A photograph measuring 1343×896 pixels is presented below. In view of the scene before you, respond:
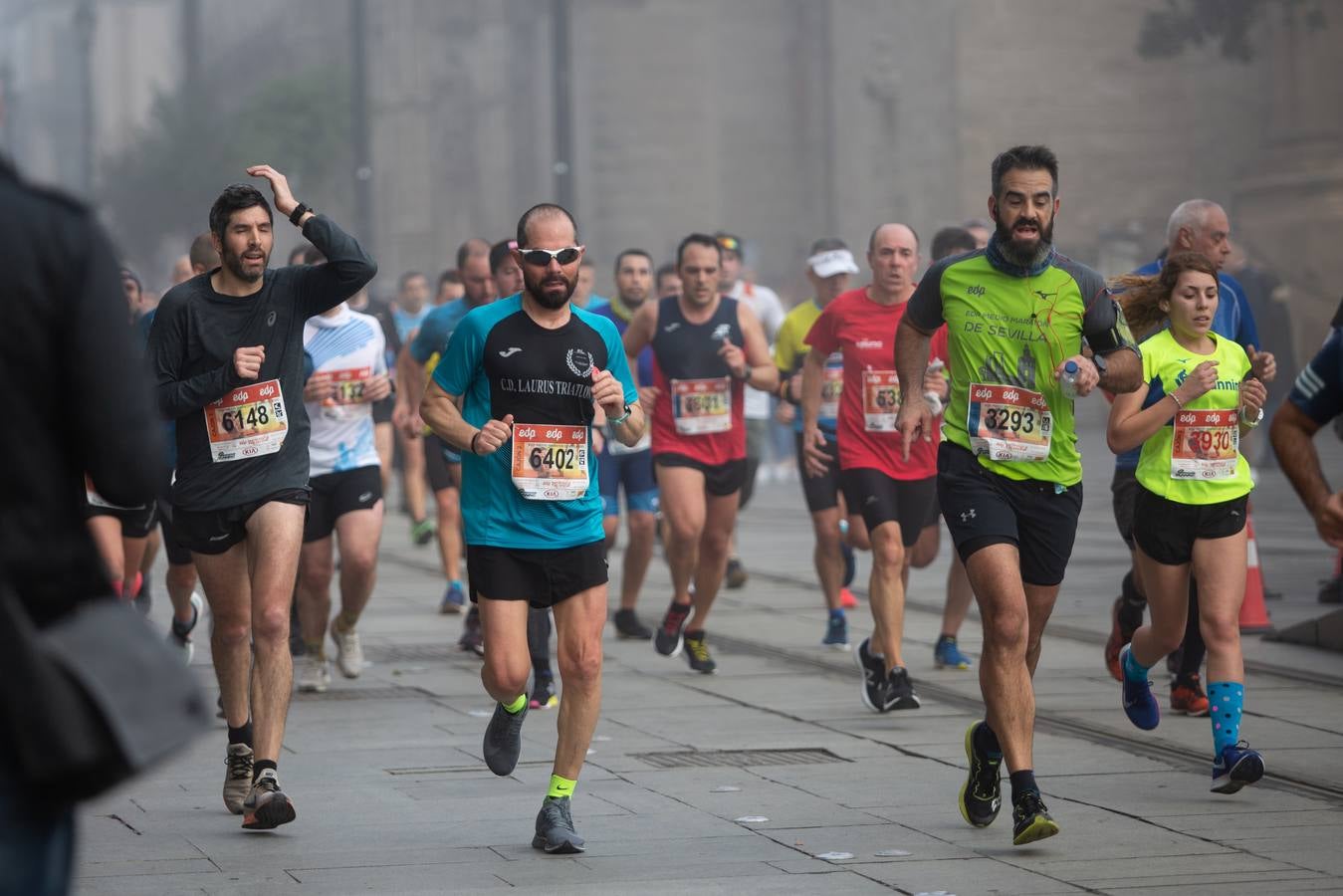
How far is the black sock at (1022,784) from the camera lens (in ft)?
21.4

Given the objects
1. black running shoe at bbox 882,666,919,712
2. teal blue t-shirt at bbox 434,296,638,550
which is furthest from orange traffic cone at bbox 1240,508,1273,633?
teal blue t-shirt at bbox 434,296,638,550

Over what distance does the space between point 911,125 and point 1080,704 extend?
89.3ft

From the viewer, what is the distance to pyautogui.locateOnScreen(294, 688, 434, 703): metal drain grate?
33.2 ft

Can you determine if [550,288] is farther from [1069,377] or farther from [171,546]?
[171,546]

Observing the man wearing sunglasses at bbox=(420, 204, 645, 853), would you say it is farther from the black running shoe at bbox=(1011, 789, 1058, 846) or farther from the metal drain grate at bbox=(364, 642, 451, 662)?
the metal drain grate at bbox=(364, 642, 451, 662)

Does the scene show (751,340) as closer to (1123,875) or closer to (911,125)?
(1123,875)

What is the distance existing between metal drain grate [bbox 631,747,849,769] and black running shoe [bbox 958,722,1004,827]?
1356 mm

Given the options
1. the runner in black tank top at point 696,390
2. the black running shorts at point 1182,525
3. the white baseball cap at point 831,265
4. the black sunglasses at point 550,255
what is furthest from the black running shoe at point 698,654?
the black sunglasses at point 550,255

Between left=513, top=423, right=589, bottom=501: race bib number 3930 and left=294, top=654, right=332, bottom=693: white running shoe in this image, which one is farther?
left=294, top=654, right=332, bottom=693: white running shoe

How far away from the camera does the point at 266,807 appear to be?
22.5 feet

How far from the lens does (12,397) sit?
319 centimetres

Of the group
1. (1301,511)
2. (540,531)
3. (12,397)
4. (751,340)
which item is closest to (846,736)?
(540,531)

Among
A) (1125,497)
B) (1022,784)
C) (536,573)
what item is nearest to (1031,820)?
(1022,784)

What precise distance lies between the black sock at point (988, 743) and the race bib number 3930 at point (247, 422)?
2351 mm
